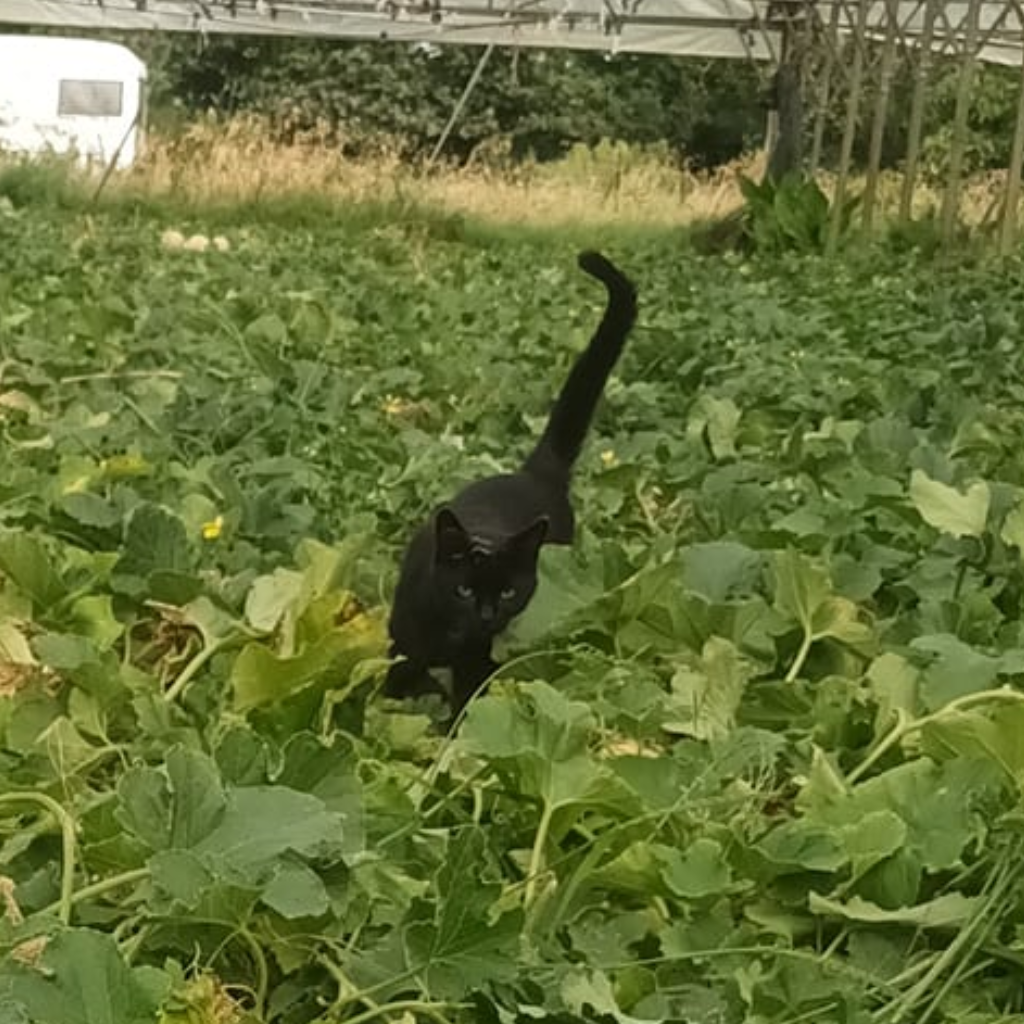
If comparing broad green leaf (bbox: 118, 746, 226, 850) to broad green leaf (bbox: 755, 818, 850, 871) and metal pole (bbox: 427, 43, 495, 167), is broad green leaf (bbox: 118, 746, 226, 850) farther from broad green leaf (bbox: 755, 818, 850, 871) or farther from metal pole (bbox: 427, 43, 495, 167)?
metal pole (bbox: 427, 43, 495, 167)

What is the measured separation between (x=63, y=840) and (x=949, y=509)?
142cm

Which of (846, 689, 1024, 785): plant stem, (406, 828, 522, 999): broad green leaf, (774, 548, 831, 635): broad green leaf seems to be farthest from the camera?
(774, 548, 831, 635): broad green leaf

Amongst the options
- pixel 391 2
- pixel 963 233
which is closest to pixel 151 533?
pixel 963 233

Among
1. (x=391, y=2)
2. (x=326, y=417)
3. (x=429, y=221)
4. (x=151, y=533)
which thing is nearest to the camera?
(x=151, y=533)

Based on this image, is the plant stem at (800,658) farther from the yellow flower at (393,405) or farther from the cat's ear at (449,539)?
the yellow flower at (393,405)

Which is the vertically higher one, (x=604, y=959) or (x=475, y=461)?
(x=604, y=959)

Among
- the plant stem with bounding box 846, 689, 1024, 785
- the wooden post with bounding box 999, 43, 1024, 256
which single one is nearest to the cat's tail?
the plant stem with bounding box 846, 689, 1024, 785

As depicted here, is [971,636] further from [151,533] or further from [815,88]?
[815,88]

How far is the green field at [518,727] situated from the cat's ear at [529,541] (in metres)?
0.18

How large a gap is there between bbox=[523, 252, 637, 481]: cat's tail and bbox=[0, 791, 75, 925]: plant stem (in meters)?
1.96

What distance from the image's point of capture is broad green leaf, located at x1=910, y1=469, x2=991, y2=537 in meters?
2.76

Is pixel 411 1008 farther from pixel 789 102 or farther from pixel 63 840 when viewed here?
pixel 789 102

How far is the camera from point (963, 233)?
12609mm

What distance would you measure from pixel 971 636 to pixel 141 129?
17.3 metres
